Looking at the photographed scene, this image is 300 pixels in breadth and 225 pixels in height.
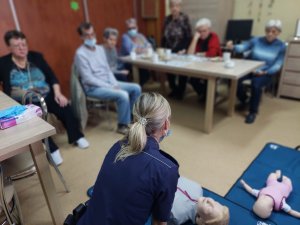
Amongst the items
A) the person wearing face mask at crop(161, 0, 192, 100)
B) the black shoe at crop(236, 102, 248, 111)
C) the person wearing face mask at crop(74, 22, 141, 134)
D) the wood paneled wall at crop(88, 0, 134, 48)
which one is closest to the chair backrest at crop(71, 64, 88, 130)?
the person wearing face mask at crop(74, 22, 141, 134)

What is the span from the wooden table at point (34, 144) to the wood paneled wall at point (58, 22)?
2140mm

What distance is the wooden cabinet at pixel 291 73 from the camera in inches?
124

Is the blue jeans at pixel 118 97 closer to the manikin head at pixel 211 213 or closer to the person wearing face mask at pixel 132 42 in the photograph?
the person wearing face mask at pixel 132 42

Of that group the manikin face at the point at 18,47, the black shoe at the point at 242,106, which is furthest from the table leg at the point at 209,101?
the manikin face at the point at 18,47

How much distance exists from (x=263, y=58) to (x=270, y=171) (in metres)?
1.80

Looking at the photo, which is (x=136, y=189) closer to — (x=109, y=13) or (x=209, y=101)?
(x=209, y=101)

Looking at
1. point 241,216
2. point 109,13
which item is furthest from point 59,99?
point 109,13

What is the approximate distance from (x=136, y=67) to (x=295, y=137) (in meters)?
2.06

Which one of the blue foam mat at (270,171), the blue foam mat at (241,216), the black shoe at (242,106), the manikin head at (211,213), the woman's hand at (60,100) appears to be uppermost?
the woman's hand at (60,100)

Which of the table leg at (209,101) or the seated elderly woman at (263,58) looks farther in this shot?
the seated elderly woman at (263,58)

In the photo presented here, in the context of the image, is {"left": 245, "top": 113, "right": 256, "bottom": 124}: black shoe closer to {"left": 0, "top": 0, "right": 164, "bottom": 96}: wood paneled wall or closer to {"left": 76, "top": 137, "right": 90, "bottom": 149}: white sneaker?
{"left": 76, "top": 137, "right": 90, "bottom": 149}: white sneaker

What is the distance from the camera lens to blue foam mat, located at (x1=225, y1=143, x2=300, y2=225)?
153cm

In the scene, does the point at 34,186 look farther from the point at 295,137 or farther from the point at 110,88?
the point at 295,137

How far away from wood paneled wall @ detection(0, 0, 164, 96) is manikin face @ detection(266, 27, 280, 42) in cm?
229
